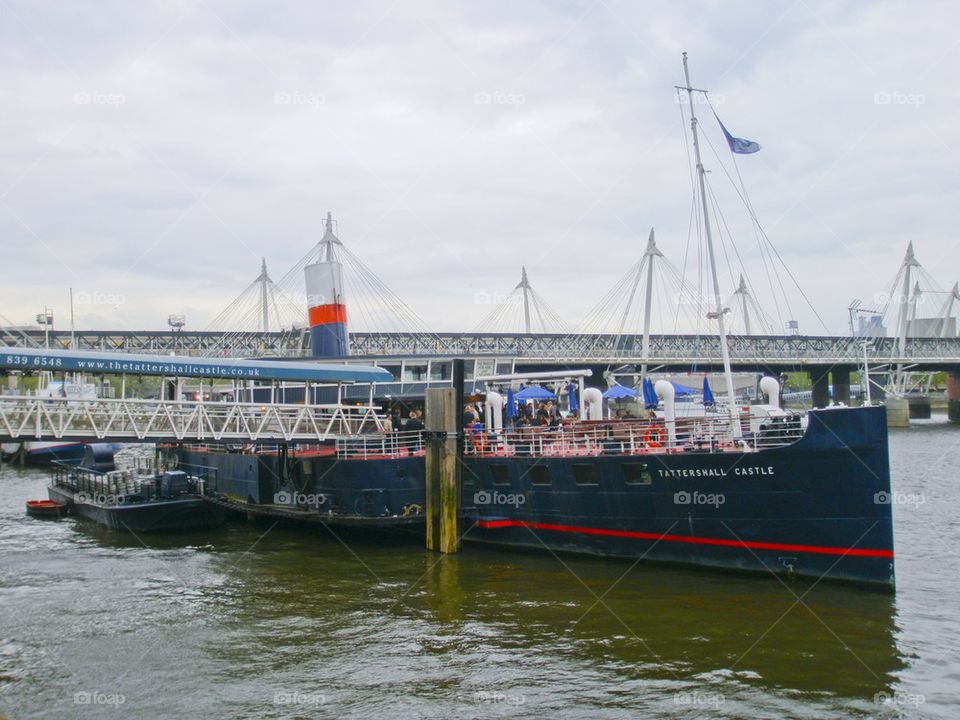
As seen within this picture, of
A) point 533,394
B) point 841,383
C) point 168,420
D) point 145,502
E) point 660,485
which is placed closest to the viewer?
point 660,485

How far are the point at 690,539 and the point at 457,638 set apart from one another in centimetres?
885

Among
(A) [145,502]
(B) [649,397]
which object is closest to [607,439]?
(B) [649,397]

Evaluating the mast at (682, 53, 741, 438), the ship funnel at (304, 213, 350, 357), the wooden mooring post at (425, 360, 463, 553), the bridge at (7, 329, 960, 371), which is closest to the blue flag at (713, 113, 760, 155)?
the mast at (682, 53, 741, 438)

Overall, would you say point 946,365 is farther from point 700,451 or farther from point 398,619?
point 398,619

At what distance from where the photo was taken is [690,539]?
26422 millimetres

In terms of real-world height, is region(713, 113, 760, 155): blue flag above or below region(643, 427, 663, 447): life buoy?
above

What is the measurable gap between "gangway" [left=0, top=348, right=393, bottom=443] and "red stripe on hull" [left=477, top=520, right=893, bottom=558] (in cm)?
750

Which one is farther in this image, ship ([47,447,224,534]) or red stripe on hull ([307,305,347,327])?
red stripe on hull ([307,305,347,327])

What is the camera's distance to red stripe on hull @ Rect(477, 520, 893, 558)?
78.9ft

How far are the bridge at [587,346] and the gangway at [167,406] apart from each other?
62.0m

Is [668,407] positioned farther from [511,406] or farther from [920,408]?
[920,408]

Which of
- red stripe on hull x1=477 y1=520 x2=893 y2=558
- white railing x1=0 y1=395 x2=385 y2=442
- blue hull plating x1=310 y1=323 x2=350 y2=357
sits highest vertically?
blue hull plating x1=310 y1=323 x2=350 y2=357

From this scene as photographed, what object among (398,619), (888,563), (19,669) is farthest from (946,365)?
(19,669)

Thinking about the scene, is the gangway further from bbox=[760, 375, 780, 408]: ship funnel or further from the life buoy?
bbox=[760, 375, 780, 408]: ship funnel
